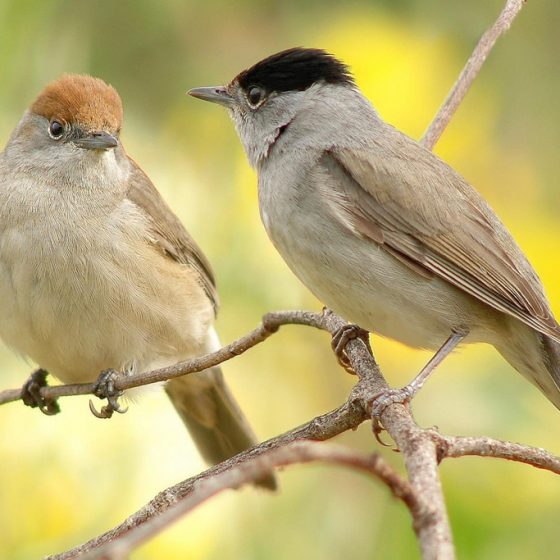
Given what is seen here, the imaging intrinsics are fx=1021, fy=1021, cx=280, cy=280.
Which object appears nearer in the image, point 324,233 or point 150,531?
point 150,531

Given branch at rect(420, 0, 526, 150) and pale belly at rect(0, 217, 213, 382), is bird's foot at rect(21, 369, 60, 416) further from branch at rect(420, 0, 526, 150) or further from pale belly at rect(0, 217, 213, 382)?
branch at rect(420, 0, 526, 150)

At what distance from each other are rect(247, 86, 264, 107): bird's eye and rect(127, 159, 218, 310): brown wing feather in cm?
61

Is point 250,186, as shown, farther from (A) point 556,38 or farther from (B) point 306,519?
(A) point 556,38

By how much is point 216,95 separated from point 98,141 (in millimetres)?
627

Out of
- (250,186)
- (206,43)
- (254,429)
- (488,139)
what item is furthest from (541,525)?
(206,43)

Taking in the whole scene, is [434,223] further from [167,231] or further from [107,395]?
[107,395]

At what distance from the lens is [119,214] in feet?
13.9

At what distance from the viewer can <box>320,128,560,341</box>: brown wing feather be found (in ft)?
12.2

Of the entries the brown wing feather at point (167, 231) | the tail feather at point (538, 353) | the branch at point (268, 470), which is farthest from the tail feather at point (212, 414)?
the branch at point (268, 470)

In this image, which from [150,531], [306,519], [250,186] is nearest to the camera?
[150,531]

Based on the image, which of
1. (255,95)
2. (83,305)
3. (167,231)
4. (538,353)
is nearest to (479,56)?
(255,95)

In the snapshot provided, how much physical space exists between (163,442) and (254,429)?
1.94 ft

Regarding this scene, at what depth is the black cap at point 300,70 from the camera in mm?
4359

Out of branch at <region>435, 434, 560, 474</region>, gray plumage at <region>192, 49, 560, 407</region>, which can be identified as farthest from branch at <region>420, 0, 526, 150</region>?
branch at <region>435, 434, 560, 474</region>
